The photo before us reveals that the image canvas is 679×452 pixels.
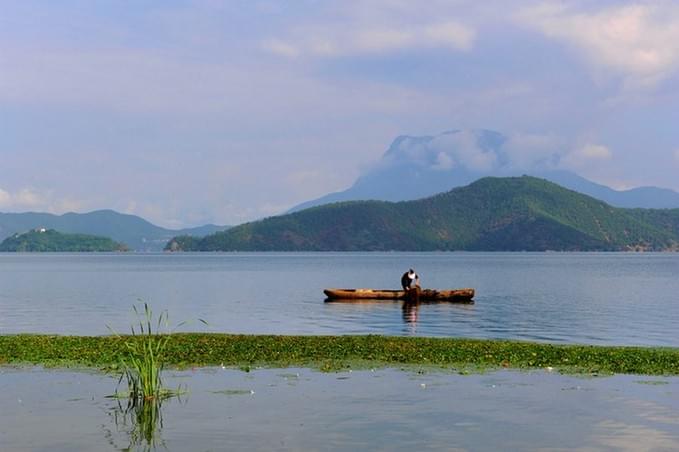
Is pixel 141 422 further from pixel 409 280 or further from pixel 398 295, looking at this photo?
pixel 409 280

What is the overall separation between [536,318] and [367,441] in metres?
54.2

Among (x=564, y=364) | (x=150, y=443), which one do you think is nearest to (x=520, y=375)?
(x=564, y=364)

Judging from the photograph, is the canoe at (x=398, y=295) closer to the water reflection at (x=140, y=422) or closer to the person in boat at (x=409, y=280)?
the person in boat at (x=409, y=280)

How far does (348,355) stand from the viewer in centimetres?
3553

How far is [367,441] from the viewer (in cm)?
2097

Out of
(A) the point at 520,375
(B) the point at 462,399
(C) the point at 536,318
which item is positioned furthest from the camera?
(C) the point at 536,318

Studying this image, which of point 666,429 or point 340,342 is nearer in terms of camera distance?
point 666,429

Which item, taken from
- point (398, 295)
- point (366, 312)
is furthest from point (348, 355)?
point (398, 295)

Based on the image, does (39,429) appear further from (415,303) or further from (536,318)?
(415,303)

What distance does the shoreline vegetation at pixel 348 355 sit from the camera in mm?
32781

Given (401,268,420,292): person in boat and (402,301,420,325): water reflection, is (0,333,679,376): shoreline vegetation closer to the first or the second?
(402,301,420,325): water reflection

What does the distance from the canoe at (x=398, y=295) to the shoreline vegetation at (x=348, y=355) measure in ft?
140

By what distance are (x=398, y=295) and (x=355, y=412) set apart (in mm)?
60018

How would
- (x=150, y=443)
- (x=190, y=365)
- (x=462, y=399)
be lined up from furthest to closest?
(x=190, y=365) → (x=462, y=399) → (x=150, y=443)
